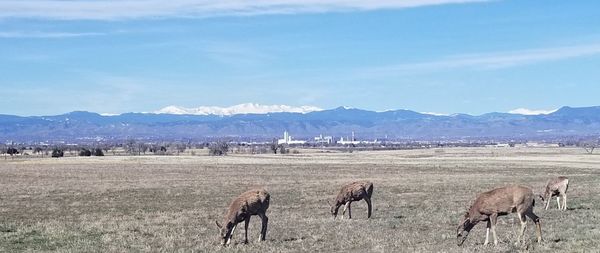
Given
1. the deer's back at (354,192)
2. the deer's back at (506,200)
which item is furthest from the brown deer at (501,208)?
Result: the deer's back at (354,192)

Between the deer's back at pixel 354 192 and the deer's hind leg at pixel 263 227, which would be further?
the deer's back at pixel 354 192

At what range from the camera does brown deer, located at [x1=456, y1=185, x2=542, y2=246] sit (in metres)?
20.7

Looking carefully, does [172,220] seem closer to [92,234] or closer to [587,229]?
[92,234]

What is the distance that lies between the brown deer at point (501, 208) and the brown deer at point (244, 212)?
5.95m

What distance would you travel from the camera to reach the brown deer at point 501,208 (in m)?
20.7

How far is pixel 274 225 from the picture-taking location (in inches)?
1085

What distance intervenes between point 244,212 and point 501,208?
7.53 metres

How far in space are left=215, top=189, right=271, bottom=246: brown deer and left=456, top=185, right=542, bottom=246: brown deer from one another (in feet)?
19.5

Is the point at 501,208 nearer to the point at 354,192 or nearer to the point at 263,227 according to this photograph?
the point at 263,227

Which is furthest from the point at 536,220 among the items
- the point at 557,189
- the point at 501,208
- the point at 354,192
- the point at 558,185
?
the point at 557,189

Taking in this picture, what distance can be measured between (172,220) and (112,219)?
2619 mm

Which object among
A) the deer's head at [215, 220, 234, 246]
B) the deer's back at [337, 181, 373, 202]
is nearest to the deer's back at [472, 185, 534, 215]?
the deer's head at [215, 220, 234, 246]

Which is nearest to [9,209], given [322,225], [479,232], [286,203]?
[286,203]

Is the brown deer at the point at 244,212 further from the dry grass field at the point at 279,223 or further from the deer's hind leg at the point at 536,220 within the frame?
the deer's hind leg at the point at 536,220
